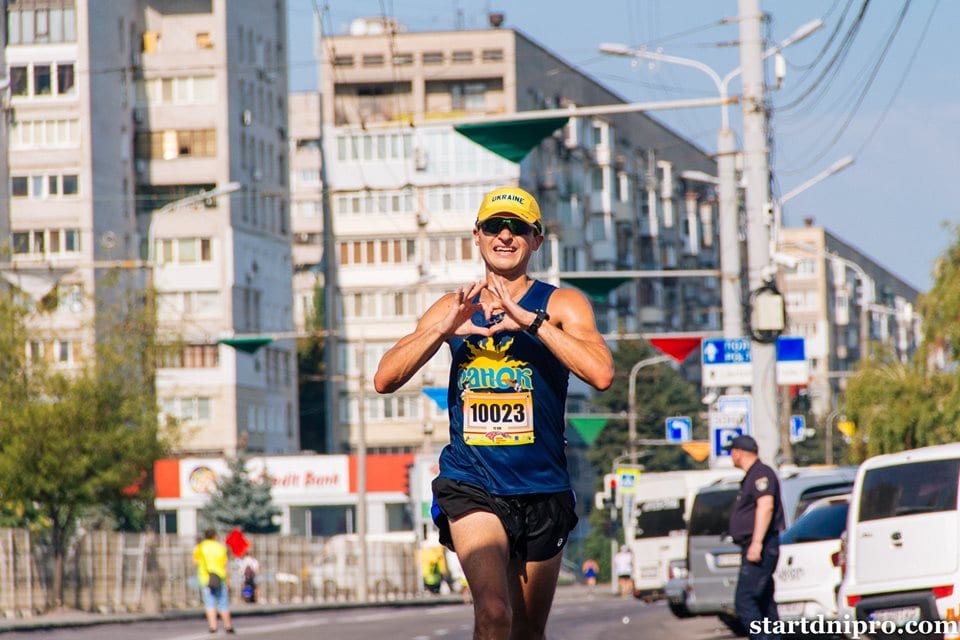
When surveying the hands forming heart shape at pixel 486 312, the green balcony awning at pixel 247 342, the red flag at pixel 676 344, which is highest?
the green balcony awning at pixel 247 342

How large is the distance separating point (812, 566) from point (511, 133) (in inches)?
227

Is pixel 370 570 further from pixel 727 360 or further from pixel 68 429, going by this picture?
pixel 727 360

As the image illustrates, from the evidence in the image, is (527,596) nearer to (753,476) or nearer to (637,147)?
(753,476)

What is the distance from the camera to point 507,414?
719 centimetres

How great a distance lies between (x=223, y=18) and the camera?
292 feet

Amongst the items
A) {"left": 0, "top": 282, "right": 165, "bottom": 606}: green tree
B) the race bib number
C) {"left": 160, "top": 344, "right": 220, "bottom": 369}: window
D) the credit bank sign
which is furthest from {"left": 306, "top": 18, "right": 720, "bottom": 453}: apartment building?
the race bib number

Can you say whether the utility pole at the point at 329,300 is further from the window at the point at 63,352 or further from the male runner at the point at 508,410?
the male runner at the point at 508,410

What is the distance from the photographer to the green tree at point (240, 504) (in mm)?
74625

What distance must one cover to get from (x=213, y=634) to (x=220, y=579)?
5.37ft

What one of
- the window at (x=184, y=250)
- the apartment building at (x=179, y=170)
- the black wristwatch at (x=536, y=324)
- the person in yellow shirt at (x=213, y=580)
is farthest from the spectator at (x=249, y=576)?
the black wristwatch at (x=536, y=324)

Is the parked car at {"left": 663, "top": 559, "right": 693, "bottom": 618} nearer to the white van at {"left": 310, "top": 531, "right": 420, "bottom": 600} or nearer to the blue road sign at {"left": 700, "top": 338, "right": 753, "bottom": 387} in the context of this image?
the blue road sign at {"left": 700, "top": 338, "right": 753, "bottom": 387}

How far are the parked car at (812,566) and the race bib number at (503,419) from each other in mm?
13067

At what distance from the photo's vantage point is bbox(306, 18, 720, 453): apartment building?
10069cm

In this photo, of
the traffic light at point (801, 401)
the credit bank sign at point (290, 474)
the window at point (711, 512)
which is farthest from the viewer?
the traffic light at point (801, 401)
